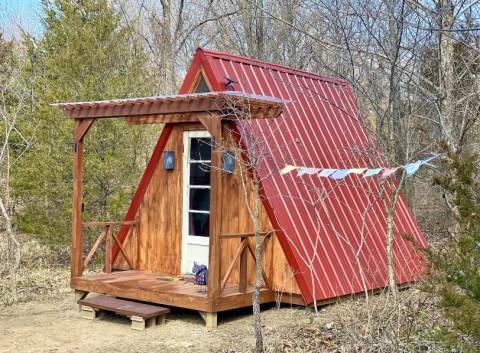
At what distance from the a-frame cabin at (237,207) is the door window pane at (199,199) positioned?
0.6 inches

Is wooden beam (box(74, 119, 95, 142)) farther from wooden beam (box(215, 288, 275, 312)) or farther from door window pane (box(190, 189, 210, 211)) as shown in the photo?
wooden beam (box(215, 288, 275, 312))

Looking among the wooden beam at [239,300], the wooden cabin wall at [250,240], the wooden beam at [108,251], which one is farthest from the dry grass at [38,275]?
the wooden beam at [239,300]

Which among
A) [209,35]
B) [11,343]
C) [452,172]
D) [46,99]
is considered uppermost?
[209,35]

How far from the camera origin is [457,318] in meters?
3.81

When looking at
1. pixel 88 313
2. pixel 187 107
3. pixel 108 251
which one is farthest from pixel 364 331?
pixel 108 251

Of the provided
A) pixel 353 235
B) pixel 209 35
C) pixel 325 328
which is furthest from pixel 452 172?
pixel 209 35

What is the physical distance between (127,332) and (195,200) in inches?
94.1

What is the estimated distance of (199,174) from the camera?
9.32 m

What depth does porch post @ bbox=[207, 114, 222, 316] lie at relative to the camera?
7367 mm

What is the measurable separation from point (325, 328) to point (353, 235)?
2.36m

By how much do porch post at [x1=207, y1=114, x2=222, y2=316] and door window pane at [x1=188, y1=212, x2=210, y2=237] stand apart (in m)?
1.74

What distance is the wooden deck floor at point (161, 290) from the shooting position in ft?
25.1

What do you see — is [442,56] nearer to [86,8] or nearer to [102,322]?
[102,322]

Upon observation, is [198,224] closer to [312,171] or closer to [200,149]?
[200,149]
